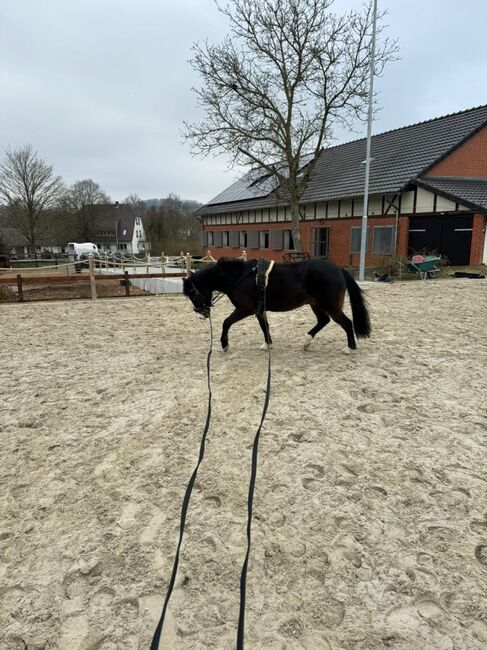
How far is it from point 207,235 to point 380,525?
113 ft

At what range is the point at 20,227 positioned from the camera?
3934 centimetres

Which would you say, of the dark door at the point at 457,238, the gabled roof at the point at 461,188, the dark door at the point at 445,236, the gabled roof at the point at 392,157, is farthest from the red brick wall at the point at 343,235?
the gabled roof at the point at 461,188

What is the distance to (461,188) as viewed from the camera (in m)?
16.8

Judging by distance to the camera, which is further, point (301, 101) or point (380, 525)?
point (301, 101)

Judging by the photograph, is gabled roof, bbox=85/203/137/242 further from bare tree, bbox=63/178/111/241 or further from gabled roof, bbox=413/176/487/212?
gabled roof, bbox=413/176/487/212

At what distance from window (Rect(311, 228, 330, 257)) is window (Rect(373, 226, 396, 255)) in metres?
3.14

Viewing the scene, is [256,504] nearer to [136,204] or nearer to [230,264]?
[230,264]

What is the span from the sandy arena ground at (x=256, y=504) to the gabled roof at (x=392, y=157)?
15606 millimetres

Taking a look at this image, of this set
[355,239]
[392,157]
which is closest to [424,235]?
[355,239]

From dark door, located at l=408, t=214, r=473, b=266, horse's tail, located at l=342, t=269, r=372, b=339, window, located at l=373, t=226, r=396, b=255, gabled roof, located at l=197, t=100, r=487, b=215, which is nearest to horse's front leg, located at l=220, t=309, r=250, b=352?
horse's tail, located at l=342, t=269, r=372, b=339

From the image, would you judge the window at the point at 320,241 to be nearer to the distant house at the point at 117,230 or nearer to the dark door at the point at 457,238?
the dark door at the point at 457,238

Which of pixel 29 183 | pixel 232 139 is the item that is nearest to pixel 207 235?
pixel 232 139

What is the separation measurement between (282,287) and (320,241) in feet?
58.9

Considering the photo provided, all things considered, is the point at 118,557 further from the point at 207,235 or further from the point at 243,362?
the point at 207,235
